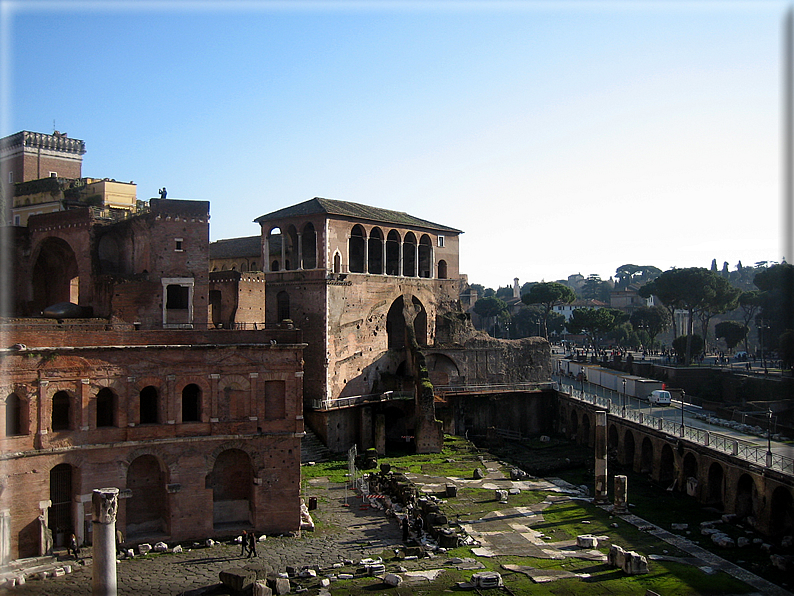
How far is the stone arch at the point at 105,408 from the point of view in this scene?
2494cm

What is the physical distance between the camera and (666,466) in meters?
33.5

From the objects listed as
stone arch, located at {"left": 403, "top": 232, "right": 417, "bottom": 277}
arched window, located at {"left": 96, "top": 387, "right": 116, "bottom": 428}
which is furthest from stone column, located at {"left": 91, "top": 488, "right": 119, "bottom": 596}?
stone arch, located at {"left": 403, "top": 232, "right": 417, "bottom": 277}

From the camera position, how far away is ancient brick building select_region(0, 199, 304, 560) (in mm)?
22797

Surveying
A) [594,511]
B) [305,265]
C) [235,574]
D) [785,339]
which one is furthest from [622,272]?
[235,574]

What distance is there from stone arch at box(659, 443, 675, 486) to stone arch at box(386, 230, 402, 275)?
21.8 meters

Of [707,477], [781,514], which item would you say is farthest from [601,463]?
[781,514]

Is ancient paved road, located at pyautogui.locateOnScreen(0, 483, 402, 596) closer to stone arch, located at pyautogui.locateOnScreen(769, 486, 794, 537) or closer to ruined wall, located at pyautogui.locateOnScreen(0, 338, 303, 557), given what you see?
ruined wall, located at pyautogui.locateOnScreen(0, 338, 303, 557)

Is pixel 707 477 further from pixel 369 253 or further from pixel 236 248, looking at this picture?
pixel 236 248

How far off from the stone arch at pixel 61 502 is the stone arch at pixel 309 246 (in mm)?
21279

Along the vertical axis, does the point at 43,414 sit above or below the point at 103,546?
above

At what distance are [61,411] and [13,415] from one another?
167cm

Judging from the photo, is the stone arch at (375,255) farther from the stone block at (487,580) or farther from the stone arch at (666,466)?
the stone block at (487,580)

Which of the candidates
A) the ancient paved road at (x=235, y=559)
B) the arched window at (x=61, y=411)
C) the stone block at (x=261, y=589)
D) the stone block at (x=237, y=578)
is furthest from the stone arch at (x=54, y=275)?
the stone block at (x=261, y=589)

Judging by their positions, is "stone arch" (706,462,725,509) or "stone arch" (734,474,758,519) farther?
"stone arch" (706,462,725,509)
